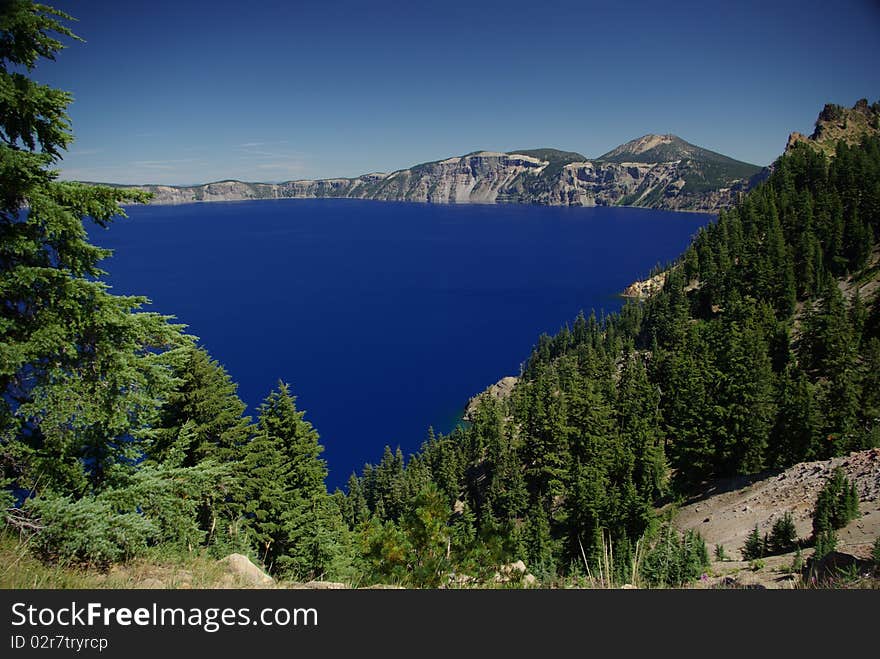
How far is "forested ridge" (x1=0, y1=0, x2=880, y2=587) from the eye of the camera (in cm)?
725

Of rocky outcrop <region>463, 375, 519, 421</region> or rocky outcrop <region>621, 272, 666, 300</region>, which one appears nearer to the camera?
rocky outcrop <region>463, 375, 519, 421</region>

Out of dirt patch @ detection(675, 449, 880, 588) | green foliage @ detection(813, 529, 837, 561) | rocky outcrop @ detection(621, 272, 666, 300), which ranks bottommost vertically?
dirt patch @ detection(675, 449, 880, 588)

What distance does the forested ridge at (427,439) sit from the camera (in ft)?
23.8

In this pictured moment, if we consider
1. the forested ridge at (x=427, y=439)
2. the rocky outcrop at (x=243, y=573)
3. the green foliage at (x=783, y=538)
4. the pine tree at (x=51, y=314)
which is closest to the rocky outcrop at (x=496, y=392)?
the forested ridge at (x=427, y=439)

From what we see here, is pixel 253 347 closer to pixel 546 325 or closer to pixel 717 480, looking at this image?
pixel 546 325

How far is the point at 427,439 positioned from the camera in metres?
77.4

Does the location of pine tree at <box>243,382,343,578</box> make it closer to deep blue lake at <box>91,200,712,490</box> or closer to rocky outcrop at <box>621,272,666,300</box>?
deep blue lake at <box>91,200,712,490</box>

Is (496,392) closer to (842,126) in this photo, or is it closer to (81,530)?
(81,530)

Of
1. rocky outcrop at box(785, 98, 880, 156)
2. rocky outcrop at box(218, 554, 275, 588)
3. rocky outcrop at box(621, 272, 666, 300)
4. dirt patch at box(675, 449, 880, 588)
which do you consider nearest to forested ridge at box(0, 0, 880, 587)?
rocky outcrop at box(218, 554, 275, 588)

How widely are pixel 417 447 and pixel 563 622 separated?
2867 inches

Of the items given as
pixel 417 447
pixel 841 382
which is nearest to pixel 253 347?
pixel 417 447

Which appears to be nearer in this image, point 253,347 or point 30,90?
point 30,90

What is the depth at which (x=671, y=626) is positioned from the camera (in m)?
4.89

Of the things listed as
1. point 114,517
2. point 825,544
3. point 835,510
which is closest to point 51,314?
point 114,517
